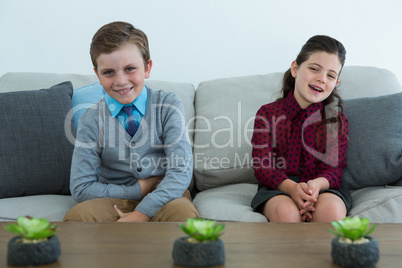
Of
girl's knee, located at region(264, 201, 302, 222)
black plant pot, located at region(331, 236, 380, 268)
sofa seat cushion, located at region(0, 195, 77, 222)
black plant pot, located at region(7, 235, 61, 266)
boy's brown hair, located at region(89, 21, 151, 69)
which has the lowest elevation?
sofa seat cushion, located at region(0, 195, 77, 222)

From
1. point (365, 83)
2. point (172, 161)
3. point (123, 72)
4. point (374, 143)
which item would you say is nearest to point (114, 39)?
point (123, 72)

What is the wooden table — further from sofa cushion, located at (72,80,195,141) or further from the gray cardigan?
sofa cushion, located at (72,80,195,141)

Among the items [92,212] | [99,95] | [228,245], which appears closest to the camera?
[228,245]

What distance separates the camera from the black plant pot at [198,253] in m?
0.84

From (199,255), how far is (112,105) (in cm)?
104

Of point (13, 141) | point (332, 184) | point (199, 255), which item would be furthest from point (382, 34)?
point (199, 255)

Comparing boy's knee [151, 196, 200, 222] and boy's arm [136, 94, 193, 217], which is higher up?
boy's arm [136, 94, 193, 217]

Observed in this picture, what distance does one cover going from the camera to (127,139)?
174 centimetres

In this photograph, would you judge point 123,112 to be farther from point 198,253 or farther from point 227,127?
point 198,253

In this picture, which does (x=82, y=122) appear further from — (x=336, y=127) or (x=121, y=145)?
(x=336, y=127)

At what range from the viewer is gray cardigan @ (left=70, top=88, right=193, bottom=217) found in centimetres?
169

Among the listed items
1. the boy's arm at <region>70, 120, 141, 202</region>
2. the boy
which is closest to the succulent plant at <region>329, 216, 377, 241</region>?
the boy

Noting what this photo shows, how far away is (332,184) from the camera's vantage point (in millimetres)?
1772

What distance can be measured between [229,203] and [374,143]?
63cm
